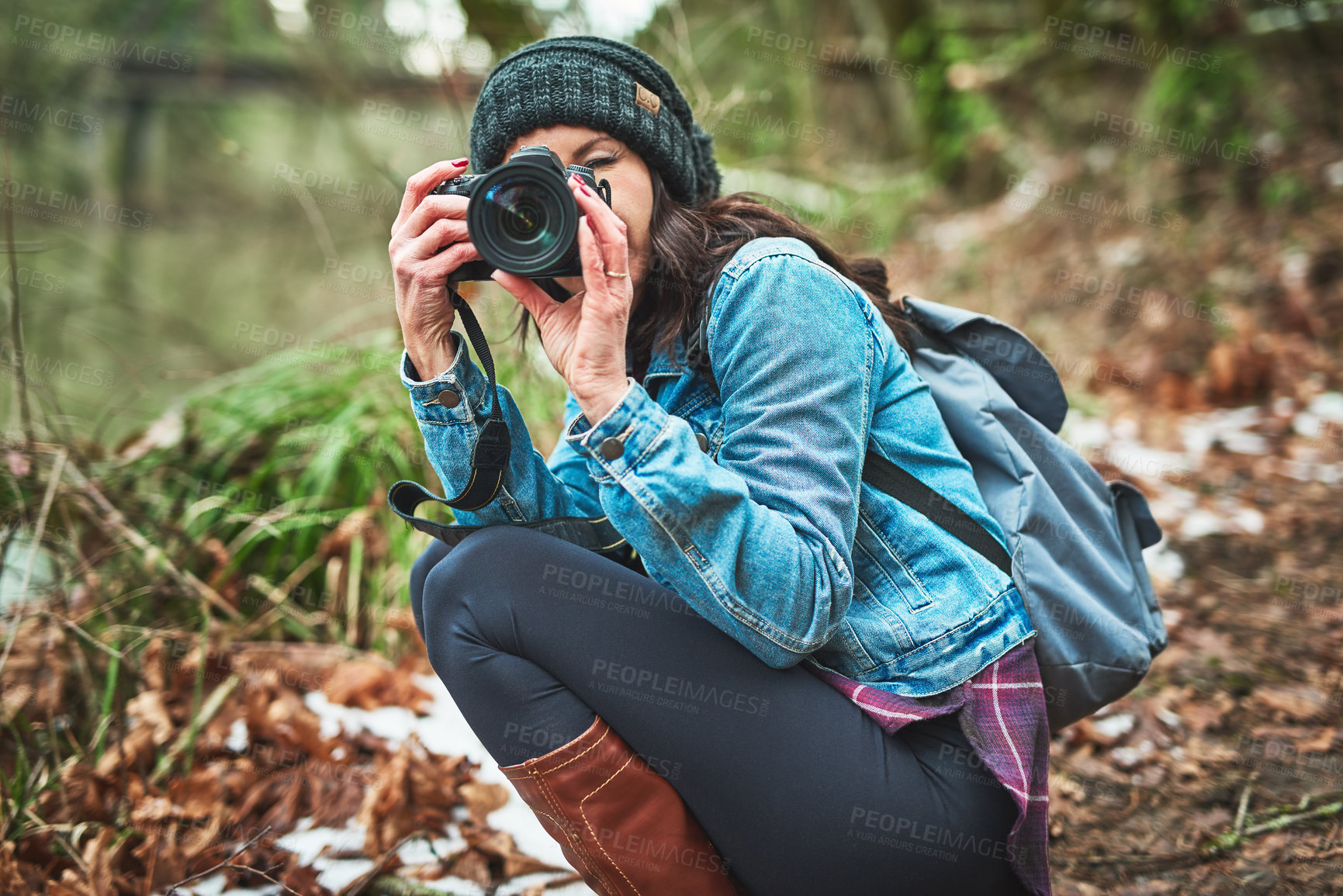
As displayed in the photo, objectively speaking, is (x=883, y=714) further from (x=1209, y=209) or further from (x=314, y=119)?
(x=314, y=119)

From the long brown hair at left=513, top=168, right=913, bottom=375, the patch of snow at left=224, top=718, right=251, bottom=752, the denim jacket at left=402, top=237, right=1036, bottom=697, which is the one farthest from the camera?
the patch of snow at left=224, top=718, right=251, bottom=752

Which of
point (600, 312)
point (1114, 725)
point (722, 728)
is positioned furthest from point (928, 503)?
point (1114, 725)

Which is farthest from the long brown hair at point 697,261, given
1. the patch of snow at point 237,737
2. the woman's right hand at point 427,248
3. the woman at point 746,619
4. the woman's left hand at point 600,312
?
the patch of snow at point 237,737

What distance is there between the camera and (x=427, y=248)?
1.20 metres

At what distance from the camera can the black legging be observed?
3.57 ft

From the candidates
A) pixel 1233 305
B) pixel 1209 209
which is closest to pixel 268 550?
pixel 1233 305

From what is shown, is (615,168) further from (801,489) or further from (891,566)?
(891,566)

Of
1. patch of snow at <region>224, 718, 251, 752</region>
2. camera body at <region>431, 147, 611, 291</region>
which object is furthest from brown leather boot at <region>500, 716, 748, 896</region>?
patch of snow at <region>224, 718, 251, 752</region>

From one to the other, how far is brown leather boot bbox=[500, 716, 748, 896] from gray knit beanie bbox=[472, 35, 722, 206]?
895 mm

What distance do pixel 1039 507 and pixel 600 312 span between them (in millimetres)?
685

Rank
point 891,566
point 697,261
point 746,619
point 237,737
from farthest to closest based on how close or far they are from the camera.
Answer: point 237,737, point 697,261, point 891,566, point 746,619

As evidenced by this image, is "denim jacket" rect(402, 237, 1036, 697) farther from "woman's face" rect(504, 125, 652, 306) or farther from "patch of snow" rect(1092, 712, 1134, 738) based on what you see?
"patch of snow" rect(1092, 712, 1134, 738)

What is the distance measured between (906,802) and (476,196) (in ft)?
3.21

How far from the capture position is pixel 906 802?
1090 millimetres
